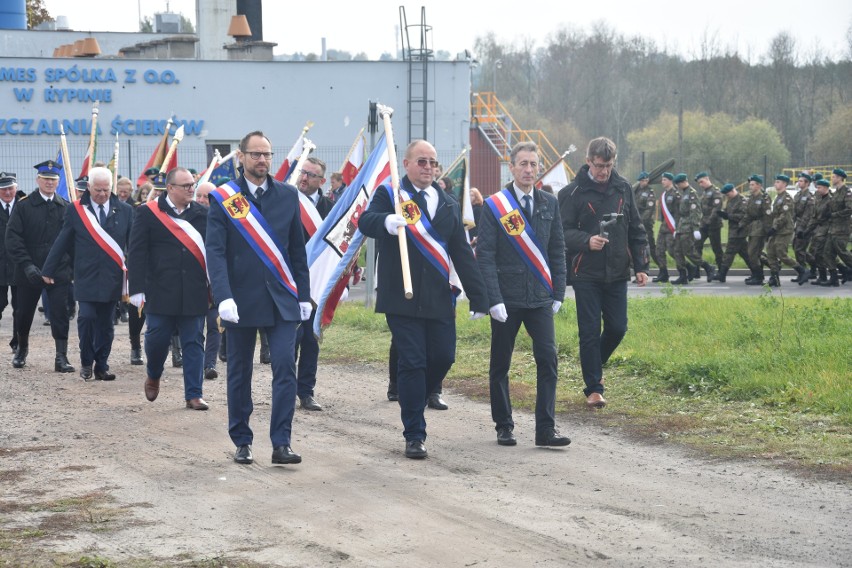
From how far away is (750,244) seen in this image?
22922mm

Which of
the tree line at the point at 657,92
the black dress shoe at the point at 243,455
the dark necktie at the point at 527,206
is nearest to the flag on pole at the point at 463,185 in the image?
the dark necktie at the point at 527,206

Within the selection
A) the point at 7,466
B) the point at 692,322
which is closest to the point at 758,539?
the point at 7,466

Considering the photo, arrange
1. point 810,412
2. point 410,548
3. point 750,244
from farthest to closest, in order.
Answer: point 750,244
point 810,412
point 410,548

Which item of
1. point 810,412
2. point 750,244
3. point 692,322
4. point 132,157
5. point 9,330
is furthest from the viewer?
point 132,157

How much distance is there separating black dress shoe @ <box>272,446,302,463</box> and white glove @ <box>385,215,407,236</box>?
4.98 ft

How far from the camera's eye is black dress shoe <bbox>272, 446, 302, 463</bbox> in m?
7.81

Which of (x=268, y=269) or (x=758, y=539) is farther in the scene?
(x=268, y=269)

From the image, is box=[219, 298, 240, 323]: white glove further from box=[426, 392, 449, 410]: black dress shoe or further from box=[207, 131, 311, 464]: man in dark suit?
box=[426, 392, 449, 410]: black dress shoe

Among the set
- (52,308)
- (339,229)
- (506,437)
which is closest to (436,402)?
(339,229)

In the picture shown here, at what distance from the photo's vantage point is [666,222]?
23.8 meters

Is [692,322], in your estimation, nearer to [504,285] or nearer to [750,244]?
[504,285]

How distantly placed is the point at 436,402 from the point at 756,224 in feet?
45.2

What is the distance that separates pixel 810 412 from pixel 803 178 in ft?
51.6

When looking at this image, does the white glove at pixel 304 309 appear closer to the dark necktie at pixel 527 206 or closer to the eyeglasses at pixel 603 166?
the dark necktie at pixel 527 206
